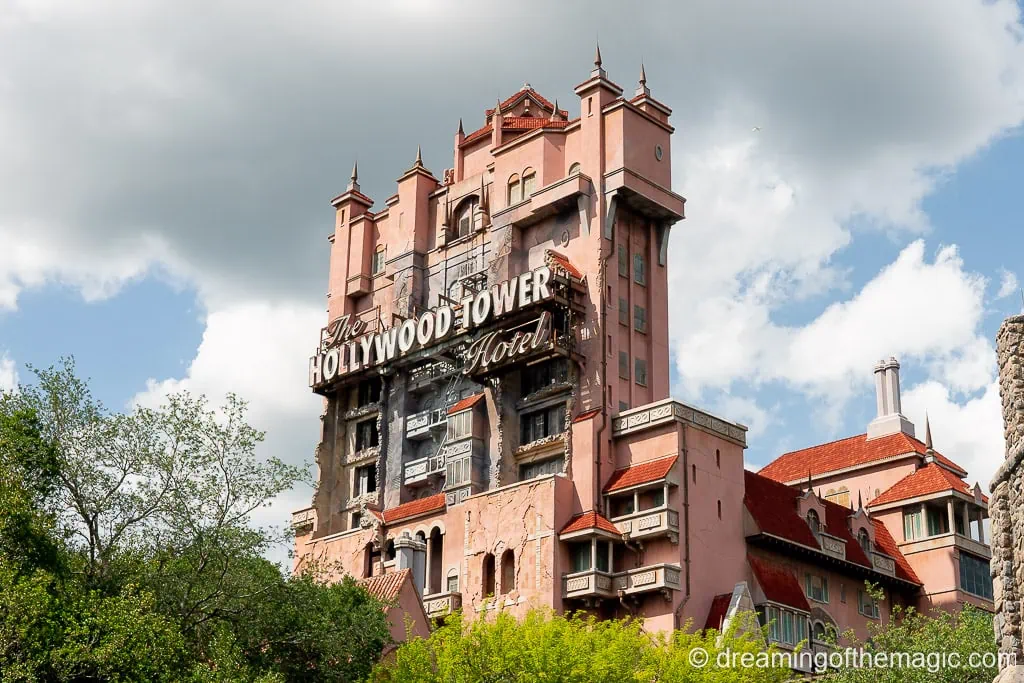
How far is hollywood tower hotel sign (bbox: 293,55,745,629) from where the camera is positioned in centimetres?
6391

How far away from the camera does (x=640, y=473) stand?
6425 centimetres

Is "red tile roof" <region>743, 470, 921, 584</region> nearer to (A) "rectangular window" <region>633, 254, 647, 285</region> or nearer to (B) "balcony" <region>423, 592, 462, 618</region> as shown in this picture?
(A) "rectangular window" <region>633, 254, 647, 285</region>

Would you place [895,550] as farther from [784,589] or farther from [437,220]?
[437,220]

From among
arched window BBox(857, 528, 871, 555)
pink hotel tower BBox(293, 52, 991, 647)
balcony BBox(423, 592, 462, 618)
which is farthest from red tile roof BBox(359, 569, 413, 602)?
arched window BBox(857, 528, 871, 555)

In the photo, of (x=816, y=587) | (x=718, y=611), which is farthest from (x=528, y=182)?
(x=816, y=587)

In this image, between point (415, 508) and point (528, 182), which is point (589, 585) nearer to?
point (415, 508)

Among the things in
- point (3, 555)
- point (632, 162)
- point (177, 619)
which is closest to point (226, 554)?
point (177, 619)

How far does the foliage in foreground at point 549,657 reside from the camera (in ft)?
148


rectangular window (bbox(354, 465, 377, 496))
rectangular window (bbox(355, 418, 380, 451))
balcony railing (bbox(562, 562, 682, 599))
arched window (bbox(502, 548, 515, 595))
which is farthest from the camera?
rectangular window (bbox(355, 418, 380, 451))

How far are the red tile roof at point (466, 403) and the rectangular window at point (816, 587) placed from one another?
18.5 meters

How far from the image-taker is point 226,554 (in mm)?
44625

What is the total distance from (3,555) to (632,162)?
39.7 m

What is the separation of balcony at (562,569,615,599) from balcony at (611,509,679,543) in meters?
2.24

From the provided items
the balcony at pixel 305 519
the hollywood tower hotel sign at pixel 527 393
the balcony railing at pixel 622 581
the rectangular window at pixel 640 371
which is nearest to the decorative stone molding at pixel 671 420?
the hollywood tower hotel sign at pixel 527 393
